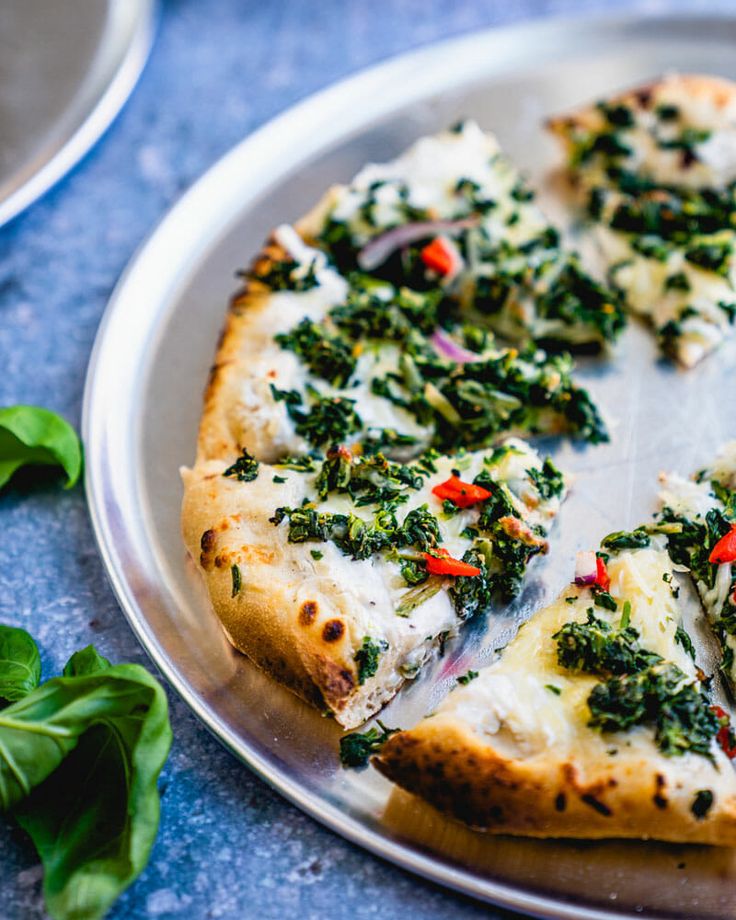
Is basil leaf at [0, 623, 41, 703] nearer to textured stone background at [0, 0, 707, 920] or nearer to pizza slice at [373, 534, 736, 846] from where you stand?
textured stone background at [0, 0, 707, 920]

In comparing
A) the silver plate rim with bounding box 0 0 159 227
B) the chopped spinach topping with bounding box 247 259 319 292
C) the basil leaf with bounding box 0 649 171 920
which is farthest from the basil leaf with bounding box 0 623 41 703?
the silver plate rim with bounding box 0 0 159 227

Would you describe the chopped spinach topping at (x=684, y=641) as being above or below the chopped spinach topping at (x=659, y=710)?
below

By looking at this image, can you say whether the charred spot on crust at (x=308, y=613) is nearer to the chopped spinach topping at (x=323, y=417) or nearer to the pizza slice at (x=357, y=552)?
the pizza slice at (x=357, y=552)

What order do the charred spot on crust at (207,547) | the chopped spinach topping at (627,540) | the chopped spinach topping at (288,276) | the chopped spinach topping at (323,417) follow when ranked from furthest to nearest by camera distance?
the chopped spinach topping at (288,276) → the chopped spinach topping at (323,417) → the chopped spinach topping at (627,540) → the charred spot on crust at (207,547)

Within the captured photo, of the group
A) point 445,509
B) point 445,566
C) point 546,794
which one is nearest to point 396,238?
point 445,509

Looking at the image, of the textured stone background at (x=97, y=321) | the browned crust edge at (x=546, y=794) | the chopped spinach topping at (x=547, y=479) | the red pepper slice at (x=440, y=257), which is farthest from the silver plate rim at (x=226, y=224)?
the chopped spinach topping at (x=547, y=479)

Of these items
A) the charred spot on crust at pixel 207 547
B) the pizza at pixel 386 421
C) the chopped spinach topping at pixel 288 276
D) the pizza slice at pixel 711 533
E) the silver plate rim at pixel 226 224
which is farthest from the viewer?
the chopped spinach topping at pixel 288 276

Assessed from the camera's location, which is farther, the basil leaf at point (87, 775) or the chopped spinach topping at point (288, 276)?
the chopped spinach topping at point (288, 276)

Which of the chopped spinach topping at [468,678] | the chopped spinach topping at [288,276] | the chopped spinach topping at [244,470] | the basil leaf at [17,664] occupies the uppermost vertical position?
the chopped spinach topping at [288,276]

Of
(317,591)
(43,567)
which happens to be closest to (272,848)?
(317,591)
